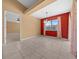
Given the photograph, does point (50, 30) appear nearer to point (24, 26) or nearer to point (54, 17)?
point (54, 17)

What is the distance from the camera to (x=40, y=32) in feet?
37.6

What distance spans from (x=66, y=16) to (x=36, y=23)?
13.9ft

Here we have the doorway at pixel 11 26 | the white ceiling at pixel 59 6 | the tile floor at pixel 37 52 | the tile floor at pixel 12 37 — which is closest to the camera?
the tile floor at pixel 37 52

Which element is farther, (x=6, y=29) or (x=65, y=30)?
(x=65, y=30)

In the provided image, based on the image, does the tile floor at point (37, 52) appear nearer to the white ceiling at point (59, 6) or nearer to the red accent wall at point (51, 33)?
the white ceiling at point (59, 6)

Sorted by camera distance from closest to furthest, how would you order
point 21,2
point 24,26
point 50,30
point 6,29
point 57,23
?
1. point 6,29
2. point 21,2
3. point 24,26
4. point 57,23
5. point 50,30

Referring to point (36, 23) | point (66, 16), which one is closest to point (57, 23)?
point (66, 16)

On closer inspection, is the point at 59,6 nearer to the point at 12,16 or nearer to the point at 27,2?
the point at 27,2

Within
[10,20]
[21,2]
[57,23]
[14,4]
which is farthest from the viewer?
[57,23]

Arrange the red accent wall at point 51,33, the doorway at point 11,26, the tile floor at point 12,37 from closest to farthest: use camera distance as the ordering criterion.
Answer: the doorway at point 11,26 < the tile floor at point 12,37 < the red accent wall at point 51,33

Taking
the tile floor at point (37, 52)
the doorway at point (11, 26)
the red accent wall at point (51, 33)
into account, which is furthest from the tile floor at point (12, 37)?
the red accent wall at point (51, 33)

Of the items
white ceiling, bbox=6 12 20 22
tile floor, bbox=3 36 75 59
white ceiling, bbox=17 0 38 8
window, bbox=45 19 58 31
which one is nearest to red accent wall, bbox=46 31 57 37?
window, bbox=45 19 58 31

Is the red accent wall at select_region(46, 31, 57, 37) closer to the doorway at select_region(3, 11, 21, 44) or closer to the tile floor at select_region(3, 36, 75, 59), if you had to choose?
the doorway at select_region(3, 11, 21, 44)

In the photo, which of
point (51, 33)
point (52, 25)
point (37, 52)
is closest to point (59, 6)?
point (37, 52)
